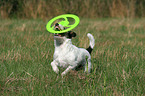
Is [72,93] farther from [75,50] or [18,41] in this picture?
[18,41]

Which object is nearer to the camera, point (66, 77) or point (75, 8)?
point (66, 77)

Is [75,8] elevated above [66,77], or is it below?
below

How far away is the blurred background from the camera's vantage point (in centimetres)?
963

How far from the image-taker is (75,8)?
1043 cm

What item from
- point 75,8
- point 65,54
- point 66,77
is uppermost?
point 65,54

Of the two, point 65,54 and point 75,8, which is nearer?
point 65,54

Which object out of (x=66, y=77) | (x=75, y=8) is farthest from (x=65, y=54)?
(x=75, y=8)

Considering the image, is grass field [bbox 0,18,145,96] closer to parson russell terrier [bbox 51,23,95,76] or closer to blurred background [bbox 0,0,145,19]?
parson russell terrier [bbox 51,23,95,76]

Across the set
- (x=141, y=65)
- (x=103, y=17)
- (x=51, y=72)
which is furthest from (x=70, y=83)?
(x=103, y=17)

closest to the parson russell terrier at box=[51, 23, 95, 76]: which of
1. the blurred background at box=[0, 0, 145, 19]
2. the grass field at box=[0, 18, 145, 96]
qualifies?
the grass field at box=[0, 18, 145, 96]

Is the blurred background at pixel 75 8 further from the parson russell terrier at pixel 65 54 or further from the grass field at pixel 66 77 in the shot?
the parson russell terrier at pixel 65 54

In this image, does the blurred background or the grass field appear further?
the blurred background

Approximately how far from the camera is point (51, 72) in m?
3.10

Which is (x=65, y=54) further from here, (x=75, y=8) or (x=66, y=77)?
(x=75, y=8)
